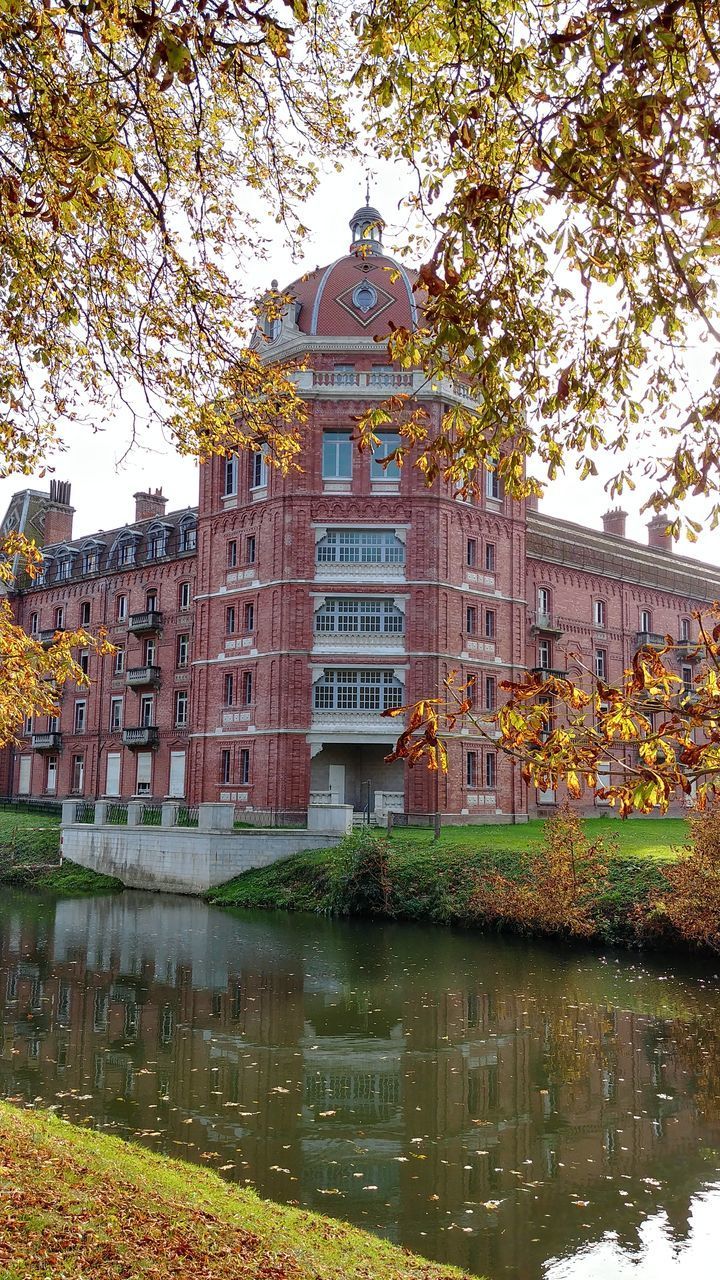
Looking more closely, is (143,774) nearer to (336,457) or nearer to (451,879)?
(336,457)

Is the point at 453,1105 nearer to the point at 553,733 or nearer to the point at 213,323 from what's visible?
the point at 553,733

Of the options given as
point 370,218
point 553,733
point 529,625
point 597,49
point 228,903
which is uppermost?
point 370,218

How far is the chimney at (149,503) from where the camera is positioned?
56.0 m

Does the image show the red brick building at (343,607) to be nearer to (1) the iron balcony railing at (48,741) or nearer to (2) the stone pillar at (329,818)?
(2) the stone pillar at (329,818)

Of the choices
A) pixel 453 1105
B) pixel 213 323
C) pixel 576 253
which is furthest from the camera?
pixel 453 1105

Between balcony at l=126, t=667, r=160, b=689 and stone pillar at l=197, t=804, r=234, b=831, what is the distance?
47.7 feet

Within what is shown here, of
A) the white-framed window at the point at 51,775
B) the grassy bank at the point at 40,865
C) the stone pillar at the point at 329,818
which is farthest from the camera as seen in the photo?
the white-framed window at the point at 51,775

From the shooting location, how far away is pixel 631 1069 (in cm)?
1255

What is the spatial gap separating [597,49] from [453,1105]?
32.9 feet

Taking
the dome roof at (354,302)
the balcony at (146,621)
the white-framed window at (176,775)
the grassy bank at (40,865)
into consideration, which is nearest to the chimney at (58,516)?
the balcony at (146,621)

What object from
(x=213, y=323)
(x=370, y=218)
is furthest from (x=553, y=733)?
(x=370, y=218)

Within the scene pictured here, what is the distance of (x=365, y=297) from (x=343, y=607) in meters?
12.7

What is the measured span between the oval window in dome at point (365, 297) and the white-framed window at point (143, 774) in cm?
2181

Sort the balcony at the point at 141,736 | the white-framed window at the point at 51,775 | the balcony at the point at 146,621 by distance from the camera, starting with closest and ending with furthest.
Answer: the balcony at the point at 141,736 → the balcony at the point at 146,621 → the white-framed window at the point at 51,775
